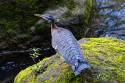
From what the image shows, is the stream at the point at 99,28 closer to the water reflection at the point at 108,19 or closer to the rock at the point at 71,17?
the water reflection at the point at 108,19

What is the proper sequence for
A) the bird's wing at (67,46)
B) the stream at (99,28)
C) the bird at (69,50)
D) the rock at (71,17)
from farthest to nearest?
the rock at (71,17)
the stream at (99,28)
the bird's wing at (67,46)
the bird at (69,50)

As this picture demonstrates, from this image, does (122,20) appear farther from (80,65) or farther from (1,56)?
(80,65)

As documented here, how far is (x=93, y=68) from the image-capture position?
217 inches

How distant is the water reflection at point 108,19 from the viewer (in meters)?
10.9

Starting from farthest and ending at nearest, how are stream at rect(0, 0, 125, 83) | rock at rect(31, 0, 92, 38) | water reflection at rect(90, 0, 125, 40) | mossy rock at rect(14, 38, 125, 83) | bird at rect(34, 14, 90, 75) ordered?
water reflection at rect(90, 0, 125, 40), rock at rect(31, 0, 92, 38), stream at rect(0, 0, 125, 83), mossy rock at rect(14, 38, 125, 83), bird at rect(34, 14, 90, 75)

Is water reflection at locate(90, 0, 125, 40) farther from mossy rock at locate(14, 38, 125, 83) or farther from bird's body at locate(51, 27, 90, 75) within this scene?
bird's body at locate(51, 27, 90, 75)

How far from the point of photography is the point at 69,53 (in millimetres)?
4988

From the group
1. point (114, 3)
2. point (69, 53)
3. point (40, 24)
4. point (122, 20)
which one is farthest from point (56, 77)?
point (114, 3)

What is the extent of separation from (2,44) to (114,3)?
4.97 m

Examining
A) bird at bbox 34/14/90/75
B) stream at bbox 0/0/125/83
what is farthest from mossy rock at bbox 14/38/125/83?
stream at bbox 0/0/125/83

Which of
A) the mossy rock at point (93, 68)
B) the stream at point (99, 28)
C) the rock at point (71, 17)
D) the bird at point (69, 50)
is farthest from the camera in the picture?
the rock at point (71, 17)

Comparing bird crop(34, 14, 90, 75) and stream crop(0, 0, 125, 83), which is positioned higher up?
bird crop(34, 14, 90, 75)

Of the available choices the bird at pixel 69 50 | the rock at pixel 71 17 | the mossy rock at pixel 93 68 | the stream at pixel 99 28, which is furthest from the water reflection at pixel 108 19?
the bird at pixel 69 50

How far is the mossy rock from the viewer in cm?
539
